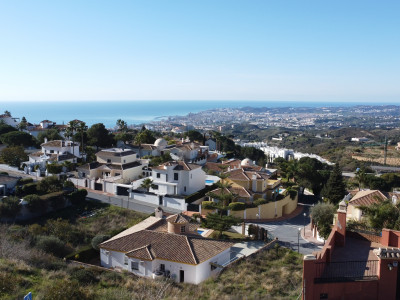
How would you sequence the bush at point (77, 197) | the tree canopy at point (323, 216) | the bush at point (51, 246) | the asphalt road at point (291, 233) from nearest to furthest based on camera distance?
the bush at point (51, 246), the asphalt road at point (291, 233), the tree canopy at point (323, 216), the bush at point (77, 197)

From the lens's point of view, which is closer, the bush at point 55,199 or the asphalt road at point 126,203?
the bush at point 55,199

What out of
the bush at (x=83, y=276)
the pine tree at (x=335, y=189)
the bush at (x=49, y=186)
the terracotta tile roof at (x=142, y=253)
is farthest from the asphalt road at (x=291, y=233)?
the bush at (x=49, y=186)

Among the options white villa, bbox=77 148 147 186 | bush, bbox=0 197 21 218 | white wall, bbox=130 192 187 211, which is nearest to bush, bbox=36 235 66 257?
bush, bbox=0 197 21 218

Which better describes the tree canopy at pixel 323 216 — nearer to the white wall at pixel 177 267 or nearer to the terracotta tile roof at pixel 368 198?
the terracotta tile roof at pixel 368 198

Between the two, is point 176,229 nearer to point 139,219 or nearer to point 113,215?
point 139,219

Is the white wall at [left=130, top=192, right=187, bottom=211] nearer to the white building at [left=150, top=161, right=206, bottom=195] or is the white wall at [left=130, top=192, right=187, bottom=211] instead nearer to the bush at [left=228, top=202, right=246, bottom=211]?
the white building at [left=150, top=161, right=206, bottom=195]

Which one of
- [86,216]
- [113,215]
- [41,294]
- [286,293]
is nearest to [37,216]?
[86,216]

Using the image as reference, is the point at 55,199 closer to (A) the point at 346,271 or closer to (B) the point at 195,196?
(B) the point at 195,196

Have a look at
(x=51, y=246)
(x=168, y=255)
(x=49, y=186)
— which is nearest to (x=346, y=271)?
(x=168, y=255)
